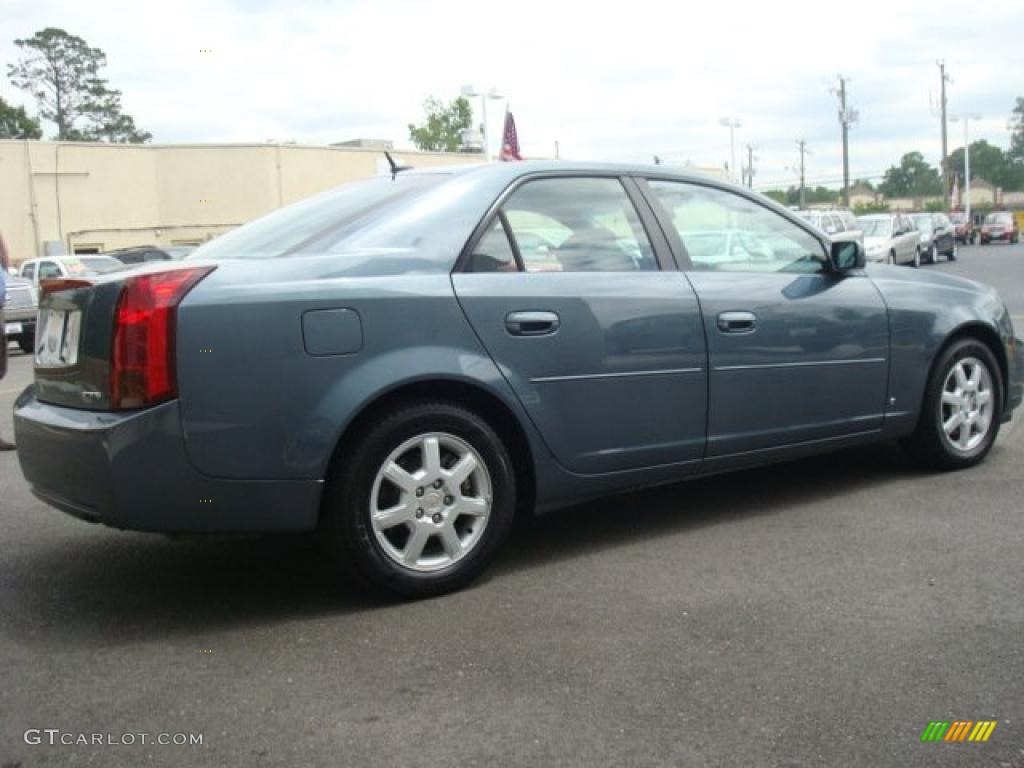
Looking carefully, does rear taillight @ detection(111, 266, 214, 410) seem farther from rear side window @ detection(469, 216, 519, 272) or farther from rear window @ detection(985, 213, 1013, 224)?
rear window @ detection(985, 213, 1013, 224)

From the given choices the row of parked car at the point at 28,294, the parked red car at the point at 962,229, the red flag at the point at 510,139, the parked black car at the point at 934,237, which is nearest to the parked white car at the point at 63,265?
the row of parked car at the point at 28,294

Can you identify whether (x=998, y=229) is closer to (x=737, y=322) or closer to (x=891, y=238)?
(x=891, y=238)

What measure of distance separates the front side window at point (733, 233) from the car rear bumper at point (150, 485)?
1999mm

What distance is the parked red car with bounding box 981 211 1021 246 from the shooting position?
2082 inches

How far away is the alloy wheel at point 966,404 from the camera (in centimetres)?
543

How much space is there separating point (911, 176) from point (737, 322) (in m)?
148

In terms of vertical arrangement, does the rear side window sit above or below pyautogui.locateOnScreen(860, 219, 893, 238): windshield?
below

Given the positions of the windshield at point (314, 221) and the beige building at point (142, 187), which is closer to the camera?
the windshield at point (314, 221)

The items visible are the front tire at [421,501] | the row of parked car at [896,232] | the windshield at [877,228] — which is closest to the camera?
the front tire at [421,501]

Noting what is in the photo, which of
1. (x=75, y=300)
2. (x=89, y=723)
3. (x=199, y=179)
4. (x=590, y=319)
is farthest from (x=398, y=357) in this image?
(x=199, y=179)

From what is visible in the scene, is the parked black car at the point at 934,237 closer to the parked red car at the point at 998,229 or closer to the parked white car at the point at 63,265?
the parked red car at the point at 998,229

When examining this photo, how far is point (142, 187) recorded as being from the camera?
136 ft

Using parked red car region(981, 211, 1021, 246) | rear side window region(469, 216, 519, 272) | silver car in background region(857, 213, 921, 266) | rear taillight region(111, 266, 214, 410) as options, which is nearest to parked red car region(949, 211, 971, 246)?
parked red car region(981, 211, 1021, 246)

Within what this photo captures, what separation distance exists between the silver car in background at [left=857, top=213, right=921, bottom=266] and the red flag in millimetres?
15008
